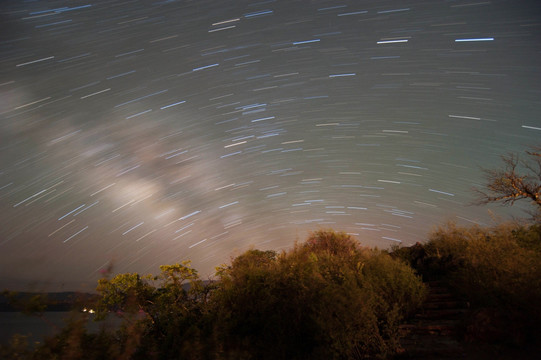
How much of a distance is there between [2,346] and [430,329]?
11.6m

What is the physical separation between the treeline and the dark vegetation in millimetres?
31

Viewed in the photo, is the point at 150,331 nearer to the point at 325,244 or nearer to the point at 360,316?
the point at 360,316

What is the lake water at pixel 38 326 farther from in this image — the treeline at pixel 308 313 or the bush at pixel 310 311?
the bush at pixel 310 311

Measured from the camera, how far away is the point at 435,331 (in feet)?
30.4

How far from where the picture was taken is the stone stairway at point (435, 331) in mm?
7719

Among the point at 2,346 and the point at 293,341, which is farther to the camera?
the point at 293,341

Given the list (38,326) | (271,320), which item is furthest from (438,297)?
(38,326)

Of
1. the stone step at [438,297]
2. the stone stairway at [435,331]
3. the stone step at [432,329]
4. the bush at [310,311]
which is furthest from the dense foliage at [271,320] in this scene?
the stone step at [438,297]

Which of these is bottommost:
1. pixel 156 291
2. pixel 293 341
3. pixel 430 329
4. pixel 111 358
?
pixel 430 329

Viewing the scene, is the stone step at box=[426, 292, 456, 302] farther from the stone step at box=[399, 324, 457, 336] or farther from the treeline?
the stone step at box=[399, 324, 457, 336]

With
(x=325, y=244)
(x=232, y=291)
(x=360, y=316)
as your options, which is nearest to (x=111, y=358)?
(x=232, y=291)

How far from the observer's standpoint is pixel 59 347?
6.54m

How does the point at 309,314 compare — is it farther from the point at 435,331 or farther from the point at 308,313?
the point at 435,331

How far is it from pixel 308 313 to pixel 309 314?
49cm
